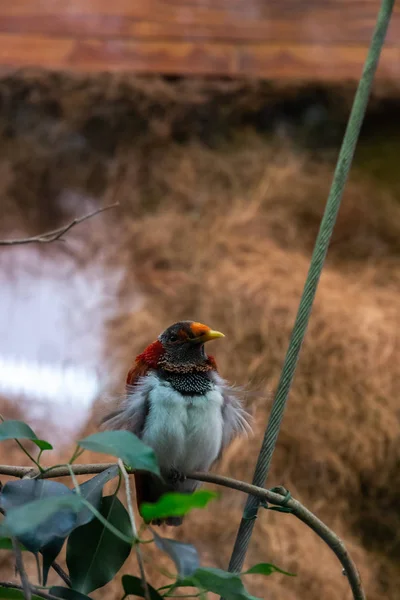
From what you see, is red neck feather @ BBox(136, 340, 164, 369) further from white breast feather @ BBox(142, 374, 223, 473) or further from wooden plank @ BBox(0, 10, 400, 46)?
wooden plank @ BBox(0, 10, 400, 46)

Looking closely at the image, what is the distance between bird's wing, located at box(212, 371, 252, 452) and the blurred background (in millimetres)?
586

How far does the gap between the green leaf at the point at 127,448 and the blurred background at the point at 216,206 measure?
3.15ft

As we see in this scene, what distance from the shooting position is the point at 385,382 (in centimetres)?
153

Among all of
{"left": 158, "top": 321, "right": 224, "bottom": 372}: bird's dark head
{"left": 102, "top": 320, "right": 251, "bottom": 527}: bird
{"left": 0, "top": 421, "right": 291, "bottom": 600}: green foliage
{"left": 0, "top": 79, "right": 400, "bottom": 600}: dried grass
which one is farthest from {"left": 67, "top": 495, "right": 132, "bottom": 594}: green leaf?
{"left": 0, "top": 79, "right": 400, "bottom": 600}: dried grass

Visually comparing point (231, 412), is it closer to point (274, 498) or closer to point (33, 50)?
point (274, 498)

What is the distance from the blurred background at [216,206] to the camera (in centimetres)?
151

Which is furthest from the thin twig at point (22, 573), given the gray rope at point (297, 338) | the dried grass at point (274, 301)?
the dried grass at point (274, 301)

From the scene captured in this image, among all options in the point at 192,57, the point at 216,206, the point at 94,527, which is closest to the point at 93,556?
the point at 94,527

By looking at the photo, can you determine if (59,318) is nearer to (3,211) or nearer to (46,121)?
(3,211)

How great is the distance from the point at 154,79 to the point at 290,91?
0.38 meters

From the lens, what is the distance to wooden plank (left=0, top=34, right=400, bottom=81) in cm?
189

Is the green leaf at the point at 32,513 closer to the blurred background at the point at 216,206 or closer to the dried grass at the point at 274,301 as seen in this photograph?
the dried grass at the point at 274,301

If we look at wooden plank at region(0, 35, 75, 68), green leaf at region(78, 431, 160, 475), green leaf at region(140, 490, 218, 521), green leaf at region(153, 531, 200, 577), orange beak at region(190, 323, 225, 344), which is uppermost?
wooden plank at region(0, 35, 75, 68)

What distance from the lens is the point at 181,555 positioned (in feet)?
1.60
